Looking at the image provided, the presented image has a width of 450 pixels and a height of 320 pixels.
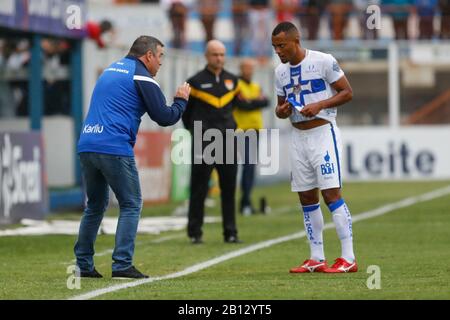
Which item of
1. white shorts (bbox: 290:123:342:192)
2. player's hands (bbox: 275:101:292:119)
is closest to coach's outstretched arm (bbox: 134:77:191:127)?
player's hands (bbox: 275:101:292:119)

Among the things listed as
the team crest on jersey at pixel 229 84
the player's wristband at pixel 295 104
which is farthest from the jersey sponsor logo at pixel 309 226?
the team crest on jersey at pixel 229 84

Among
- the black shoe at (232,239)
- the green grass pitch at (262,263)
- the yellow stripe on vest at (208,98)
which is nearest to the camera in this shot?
the green grass pitch at (262,263)

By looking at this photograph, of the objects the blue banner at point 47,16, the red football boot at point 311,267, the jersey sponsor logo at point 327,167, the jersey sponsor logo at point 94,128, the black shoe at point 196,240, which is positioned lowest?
the black shoe at point 196,240

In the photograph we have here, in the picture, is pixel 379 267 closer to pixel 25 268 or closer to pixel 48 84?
pixel 25 268

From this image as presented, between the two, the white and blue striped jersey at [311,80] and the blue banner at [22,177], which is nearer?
the white and blue striped jersey at [311,80]

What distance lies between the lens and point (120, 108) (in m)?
11.5

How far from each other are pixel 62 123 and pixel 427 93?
16.9 m

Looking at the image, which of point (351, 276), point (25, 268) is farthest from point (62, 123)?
point (351, 276)

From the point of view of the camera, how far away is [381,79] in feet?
134

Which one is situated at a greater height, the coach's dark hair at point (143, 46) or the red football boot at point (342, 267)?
the coach's dark hair at point (143, 46)

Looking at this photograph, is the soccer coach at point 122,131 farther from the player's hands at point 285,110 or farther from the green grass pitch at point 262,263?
the player's hands at point 285,110

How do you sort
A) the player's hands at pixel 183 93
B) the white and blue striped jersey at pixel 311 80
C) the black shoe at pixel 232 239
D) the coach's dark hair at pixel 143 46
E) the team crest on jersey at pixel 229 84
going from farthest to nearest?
the team crest on jersey at pixel 229 84 < the black shoe at pixel 232 239 < the white and blue striped jersey at pixel 311 80 < the player's hands at pixel 183 93 < the coach's dark hair at pixel 143 46

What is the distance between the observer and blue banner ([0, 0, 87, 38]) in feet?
69.2

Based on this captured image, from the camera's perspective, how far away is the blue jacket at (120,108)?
1143 cm
